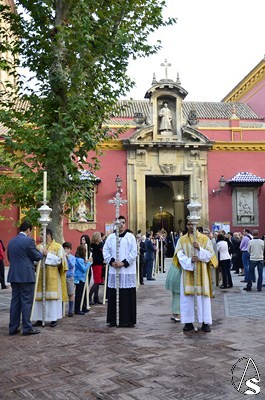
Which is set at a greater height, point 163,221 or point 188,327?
point 163,221

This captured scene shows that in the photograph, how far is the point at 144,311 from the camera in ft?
29.8

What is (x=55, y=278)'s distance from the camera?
779 cm

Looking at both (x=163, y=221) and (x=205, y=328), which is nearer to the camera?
(x=205, y=328)

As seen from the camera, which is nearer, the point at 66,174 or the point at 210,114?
the point at 66,174

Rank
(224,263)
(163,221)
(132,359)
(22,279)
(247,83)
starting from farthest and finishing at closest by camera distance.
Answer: (247,83), (163,221), (224,263), (22,279), (132,359)

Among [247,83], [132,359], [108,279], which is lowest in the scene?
[132,359]

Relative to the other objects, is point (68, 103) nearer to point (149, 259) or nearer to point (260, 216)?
point (149, 259)

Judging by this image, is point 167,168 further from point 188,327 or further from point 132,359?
point 132,359

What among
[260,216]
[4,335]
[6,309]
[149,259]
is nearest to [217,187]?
[260,216]

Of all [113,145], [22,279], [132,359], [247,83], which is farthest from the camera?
[247,83]

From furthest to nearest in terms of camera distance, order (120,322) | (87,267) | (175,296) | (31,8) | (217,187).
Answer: (217,187)
(31,8)
(87,267)
(175,296)
(120,322)

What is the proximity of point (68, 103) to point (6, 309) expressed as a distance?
4.71 m

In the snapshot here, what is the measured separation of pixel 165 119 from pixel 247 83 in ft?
36.0

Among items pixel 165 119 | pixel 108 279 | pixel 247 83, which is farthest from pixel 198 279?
pixel 247 83
